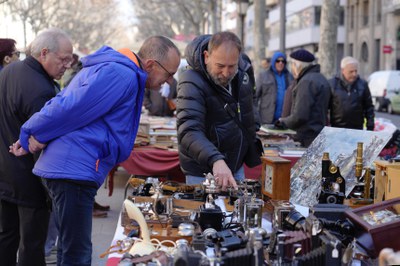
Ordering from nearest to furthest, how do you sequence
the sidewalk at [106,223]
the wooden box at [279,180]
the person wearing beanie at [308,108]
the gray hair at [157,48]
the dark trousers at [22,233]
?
the gray hair at [157,48], the wooden box at [279,180], the dark trousers at [22,233], the sidewalk at [106,223], the person wearing beanie at [308,108]

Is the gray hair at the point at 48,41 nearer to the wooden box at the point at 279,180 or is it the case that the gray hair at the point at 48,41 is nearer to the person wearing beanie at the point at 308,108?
the wooden box at the point at 279,180

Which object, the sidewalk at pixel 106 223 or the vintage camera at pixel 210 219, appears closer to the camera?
the vintage camera at pixel 210 219

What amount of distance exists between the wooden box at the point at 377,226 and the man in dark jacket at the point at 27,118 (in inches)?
83.8

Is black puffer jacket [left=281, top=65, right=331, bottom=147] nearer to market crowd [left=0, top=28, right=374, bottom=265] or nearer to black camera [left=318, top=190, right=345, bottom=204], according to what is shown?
market crowd [left=0, top=28, right=374, bottom=265]

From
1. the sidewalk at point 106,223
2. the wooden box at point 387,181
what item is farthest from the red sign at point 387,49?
the wooden box at point 387,181

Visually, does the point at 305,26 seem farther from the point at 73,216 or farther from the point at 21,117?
the point at 73,216

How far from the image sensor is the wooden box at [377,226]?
265cm

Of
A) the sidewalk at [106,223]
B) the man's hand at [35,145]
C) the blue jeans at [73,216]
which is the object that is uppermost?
the man's hand at [35,145]

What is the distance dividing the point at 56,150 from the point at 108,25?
91.1m

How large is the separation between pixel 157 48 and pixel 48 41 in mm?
1257

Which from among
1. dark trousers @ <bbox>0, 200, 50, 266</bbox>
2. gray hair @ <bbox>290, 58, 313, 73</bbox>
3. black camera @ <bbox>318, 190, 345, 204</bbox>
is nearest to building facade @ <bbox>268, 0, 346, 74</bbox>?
gray hair @ <bbox>290, 58, 313, 73</bbox>

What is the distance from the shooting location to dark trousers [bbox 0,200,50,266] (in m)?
4.38

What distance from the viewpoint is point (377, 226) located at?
105 inches

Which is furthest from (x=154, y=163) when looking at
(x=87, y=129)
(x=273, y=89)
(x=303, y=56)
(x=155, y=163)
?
(x=87, y=129)
